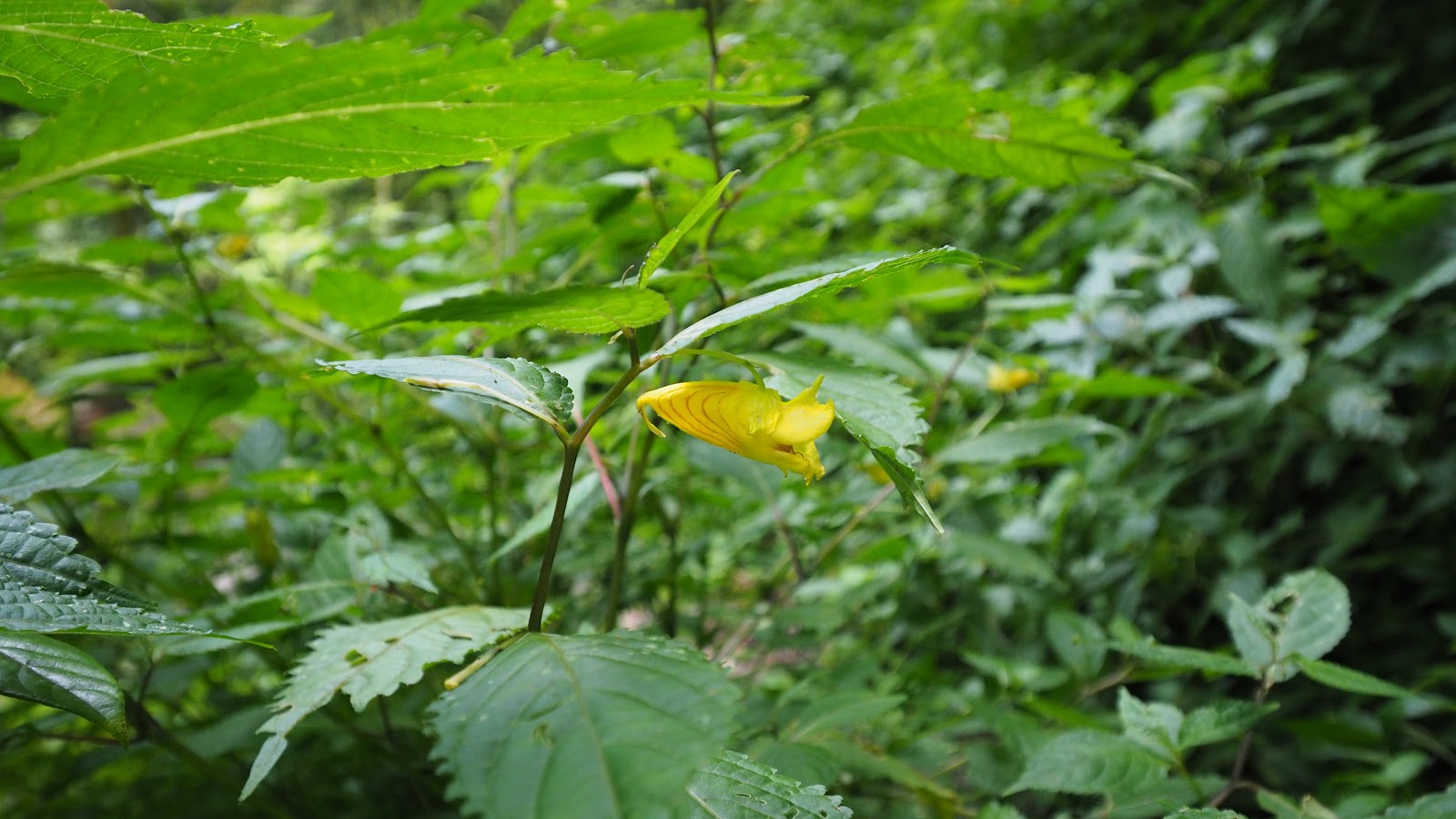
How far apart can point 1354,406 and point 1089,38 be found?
1.39 m

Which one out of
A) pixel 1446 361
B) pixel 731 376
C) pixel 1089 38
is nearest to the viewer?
pixel 731 376

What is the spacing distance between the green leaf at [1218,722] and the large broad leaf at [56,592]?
0.60 m

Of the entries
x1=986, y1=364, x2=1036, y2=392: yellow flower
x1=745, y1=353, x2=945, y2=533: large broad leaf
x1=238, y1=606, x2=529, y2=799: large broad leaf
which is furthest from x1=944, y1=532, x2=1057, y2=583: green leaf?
x1=238, y1=606, x2=529, y2=799: large broad leaf

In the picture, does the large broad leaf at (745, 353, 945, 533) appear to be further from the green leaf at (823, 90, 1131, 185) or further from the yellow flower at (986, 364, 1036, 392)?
the yellow flower at (986, 364, 1036, 392)

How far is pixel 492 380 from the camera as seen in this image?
0.38 meters

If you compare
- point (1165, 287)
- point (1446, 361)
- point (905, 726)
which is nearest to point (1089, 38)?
point (1165, 287)

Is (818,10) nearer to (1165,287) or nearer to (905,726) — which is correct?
(1165,287)

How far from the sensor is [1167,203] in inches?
49.6

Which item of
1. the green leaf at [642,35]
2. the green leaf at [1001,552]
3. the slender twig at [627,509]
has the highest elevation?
the green leaf at [642,35]

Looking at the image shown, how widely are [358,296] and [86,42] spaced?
313 mm

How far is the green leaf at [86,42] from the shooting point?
36 centimetres

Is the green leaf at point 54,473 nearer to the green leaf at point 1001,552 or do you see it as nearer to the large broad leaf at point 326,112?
the large broad leaf at point 326,112

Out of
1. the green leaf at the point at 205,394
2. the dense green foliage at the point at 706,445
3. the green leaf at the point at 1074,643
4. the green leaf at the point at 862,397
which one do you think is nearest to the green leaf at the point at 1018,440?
the dense green foliage at the point at 706,445

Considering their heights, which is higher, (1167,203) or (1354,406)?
(1167,203)
